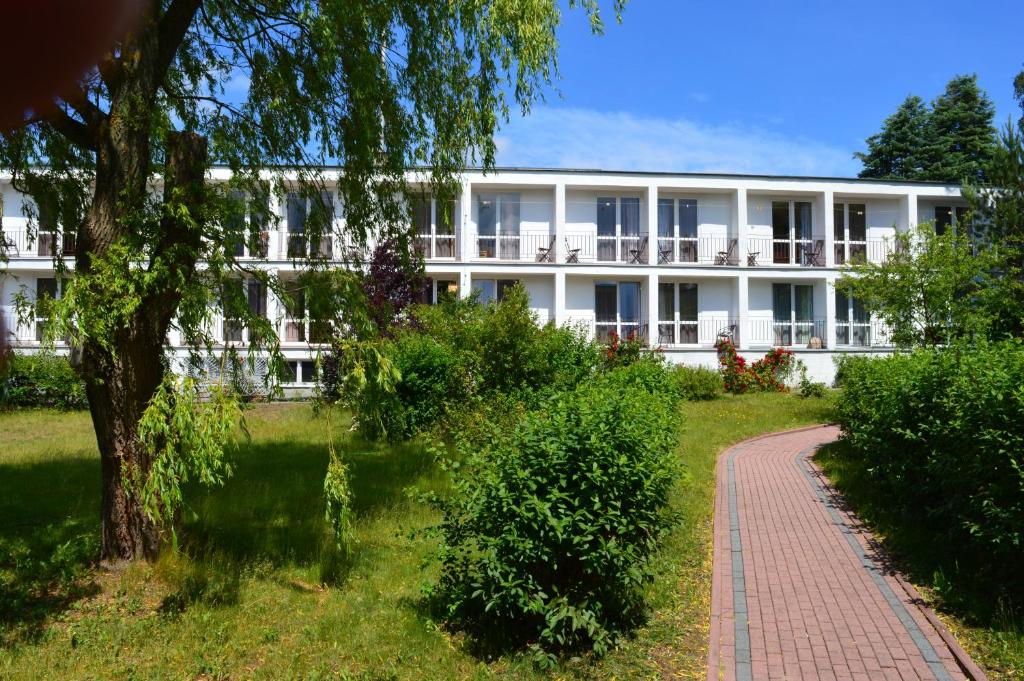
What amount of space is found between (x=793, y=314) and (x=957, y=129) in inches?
937

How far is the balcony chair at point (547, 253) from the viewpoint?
29.6 metres

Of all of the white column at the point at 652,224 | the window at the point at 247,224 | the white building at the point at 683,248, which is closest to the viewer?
the window at the point at 247,224

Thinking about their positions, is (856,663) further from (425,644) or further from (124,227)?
(124,227)

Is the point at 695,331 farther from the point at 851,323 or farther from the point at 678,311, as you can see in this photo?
the point at 851,323

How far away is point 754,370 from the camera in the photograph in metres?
26.8

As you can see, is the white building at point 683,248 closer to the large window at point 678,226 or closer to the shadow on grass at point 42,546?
the large window at point 678,226

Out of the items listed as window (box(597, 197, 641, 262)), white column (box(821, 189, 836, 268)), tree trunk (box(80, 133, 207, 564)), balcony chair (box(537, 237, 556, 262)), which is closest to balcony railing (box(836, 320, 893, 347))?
white column (box(821, 189, 836, 268))

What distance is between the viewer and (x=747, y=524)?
10.5m

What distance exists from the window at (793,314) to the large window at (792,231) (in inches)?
48.0

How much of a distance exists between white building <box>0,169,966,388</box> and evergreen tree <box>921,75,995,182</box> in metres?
15.1

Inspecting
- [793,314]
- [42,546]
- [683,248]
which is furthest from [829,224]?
[42,546]

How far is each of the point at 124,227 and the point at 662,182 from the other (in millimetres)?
25102

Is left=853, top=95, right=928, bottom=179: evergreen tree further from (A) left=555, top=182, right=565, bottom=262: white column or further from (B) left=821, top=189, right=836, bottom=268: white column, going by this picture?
(A) left=555, top=182, right=565, bottom=262: white column

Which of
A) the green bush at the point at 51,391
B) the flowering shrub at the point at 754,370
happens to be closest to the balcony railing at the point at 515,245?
the flowering shrub at the point at 754,370
